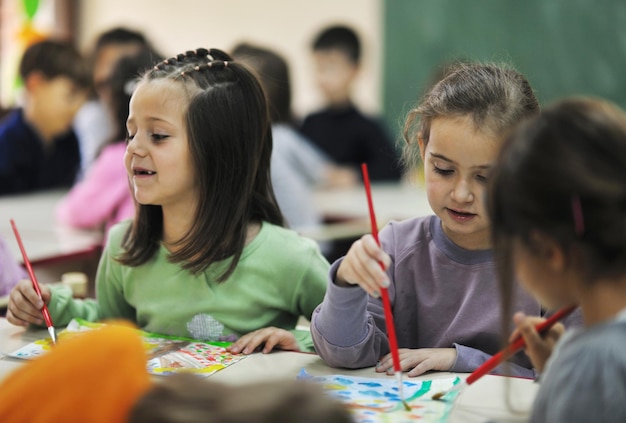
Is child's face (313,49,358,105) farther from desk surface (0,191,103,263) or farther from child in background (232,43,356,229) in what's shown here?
desk surface (0,191,103,263)

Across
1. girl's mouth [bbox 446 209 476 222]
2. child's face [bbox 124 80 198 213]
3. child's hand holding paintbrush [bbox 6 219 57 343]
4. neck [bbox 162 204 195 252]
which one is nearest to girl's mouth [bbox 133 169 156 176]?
child's face [bbox 124 80 198 213]

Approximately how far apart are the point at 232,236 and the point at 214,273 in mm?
80

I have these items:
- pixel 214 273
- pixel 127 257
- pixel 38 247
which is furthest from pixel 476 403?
pixel 38 247

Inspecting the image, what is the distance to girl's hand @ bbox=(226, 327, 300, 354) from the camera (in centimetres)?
150

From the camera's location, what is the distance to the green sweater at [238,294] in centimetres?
167

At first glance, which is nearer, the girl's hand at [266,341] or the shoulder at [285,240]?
the girl's hand at [266,341]

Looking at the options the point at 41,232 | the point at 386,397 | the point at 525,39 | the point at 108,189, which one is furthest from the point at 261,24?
the point at 386,397

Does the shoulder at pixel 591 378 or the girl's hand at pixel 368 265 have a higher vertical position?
the girl's hand at pixel 368 265

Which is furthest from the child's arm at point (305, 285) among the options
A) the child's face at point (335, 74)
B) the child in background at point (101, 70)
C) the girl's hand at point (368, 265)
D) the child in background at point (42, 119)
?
the child's face at point (335, 74)

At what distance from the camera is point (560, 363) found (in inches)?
37.5

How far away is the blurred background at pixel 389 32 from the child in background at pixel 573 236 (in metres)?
1.83

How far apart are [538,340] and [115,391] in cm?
55

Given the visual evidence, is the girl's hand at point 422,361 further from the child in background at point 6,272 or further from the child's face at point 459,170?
the child in background at point 6,272

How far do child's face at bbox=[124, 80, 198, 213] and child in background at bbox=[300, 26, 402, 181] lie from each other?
2794mm
